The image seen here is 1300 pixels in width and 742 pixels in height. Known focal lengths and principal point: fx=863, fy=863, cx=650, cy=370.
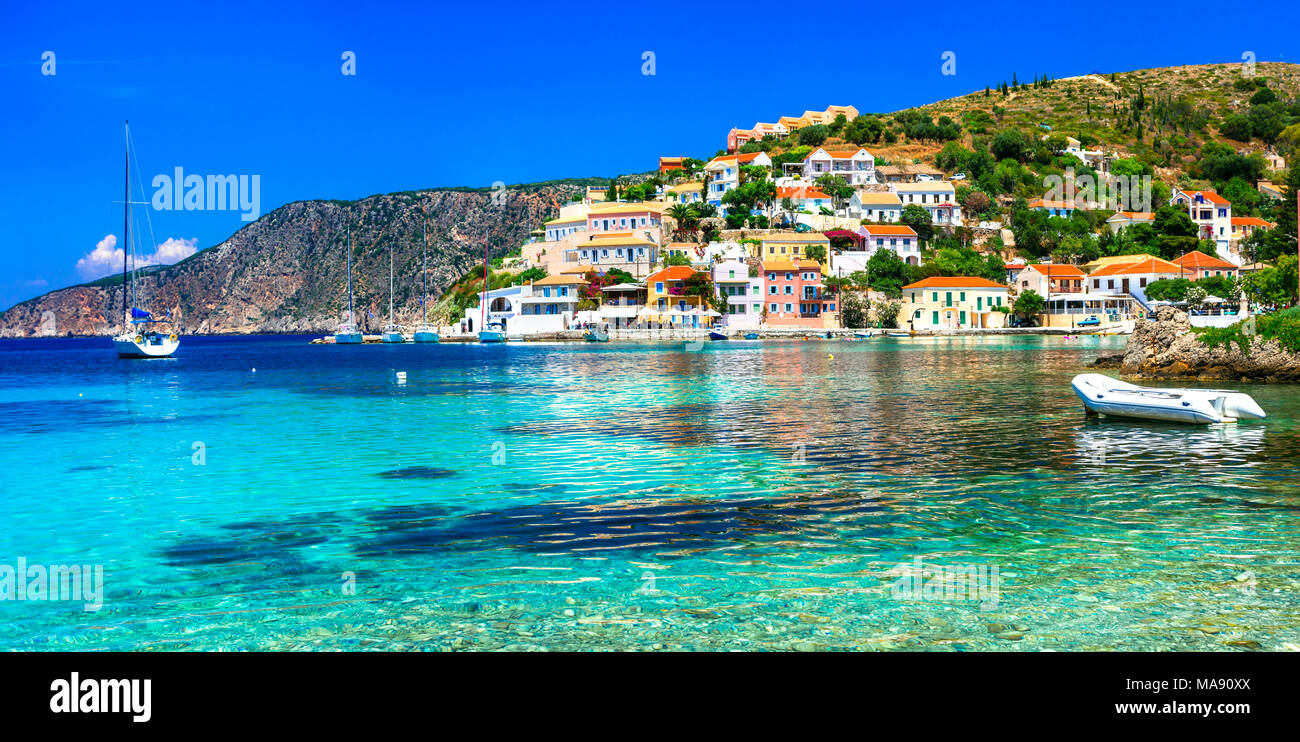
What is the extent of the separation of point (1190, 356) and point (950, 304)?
6758 cm

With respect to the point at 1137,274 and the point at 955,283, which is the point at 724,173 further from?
the point at 1137,274

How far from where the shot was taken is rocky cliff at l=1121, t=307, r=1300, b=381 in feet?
103

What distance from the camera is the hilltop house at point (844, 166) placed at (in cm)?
12912

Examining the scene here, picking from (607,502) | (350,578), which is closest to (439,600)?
(350,578)

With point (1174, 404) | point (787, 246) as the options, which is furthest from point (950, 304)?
point (1174, 404)

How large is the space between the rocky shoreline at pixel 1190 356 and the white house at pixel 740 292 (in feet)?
209

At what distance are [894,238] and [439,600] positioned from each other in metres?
111

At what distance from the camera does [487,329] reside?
110m

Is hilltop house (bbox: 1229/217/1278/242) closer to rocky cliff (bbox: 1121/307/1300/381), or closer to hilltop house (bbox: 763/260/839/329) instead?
hilltop house (bbox: 763/260/839/329)

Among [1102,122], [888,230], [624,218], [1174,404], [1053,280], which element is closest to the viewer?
[1174,404]
